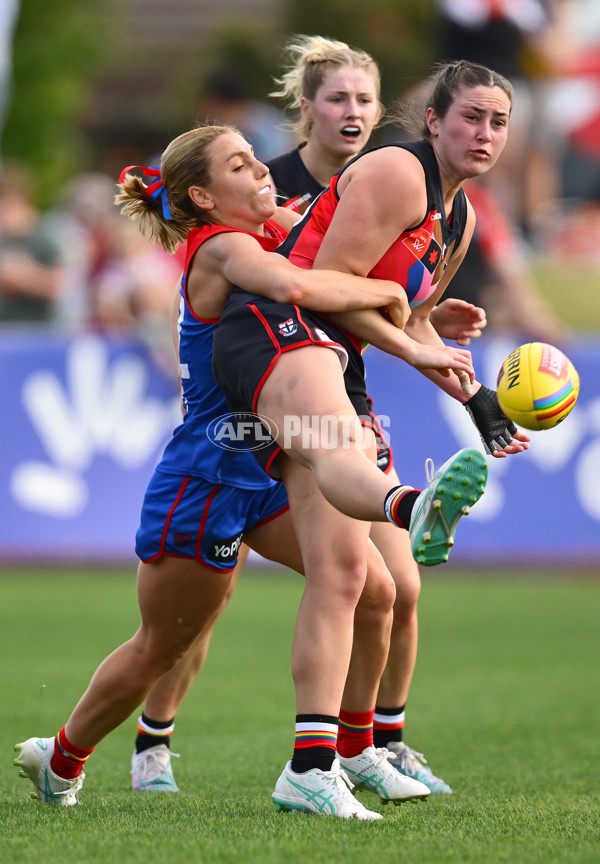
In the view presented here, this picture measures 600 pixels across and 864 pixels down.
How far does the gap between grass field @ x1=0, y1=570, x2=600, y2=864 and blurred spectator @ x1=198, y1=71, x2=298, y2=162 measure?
4.67 m

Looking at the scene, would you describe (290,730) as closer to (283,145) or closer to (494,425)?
(494,425)

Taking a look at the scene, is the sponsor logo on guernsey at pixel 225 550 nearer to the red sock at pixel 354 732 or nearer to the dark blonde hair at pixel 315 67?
the red sock at pixel 354 732

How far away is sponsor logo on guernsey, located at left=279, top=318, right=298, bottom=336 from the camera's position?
3893 mm

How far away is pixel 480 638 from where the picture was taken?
27.6 ft

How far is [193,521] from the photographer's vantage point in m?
4.13

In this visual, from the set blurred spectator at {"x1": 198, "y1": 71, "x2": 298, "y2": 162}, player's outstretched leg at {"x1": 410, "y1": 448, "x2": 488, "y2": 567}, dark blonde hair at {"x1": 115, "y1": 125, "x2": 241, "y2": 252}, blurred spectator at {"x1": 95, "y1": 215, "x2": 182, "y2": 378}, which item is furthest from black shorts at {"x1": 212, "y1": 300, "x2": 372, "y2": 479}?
blurred spectator at {"x1": 198, "y1": 71, "x2": 298, "y2": 162}

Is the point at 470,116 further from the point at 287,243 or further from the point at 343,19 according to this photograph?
the point at 343,19

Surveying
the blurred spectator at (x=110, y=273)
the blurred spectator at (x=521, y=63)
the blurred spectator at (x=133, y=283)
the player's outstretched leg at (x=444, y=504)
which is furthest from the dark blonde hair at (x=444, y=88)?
the blurred spectator at (x=521, y=63)

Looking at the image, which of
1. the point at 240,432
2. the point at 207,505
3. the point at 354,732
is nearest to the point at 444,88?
the point at 240,432

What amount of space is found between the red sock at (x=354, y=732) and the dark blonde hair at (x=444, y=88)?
1949 millimetres

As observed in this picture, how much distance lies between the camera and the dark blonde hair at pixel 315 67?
548 centimetres

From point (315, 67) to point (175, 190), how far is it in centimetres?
150

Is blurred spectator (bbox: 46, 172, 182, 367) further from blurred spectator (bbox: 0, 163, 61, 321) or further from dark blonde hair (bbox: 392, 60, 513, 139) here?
dark blonde hair (bbox: 392, 60, 513, 139)

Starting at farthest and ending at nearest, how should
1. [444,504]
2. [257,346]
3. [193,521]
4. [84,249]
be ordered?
[84,249], [193,521], [257,346], [444,504]
